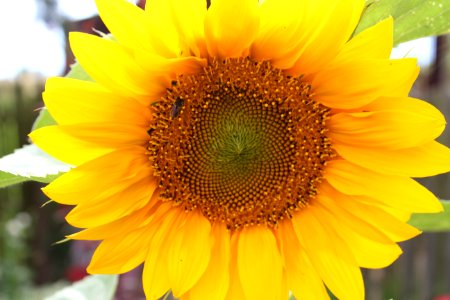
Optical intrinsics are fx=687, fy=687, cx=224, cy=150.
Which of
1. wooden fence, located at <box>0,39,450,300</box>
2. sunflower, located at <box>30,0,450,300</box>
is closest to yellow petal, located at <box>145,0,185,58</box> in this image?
sunflower, located at <box>30,0,450,300</box>

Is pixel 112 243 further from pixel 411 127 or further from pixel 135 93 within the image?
pixel 411 127

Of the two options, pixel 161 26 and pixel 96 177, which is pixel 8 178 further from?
pixel 161 26

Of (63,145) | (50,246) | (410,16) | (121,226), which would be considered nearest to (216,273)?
(121,226)

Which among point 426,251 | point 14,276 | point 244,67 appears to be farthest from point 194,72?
point 426,251

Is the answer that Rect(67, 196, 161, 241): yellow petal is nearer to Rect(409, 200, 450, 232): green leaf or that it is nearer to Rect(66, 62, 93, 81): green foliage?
Rect(66, 62, 93, 81): green foliage

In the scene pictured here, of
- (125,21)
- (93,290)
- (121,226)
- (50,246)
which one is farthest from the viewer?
(50,246)
